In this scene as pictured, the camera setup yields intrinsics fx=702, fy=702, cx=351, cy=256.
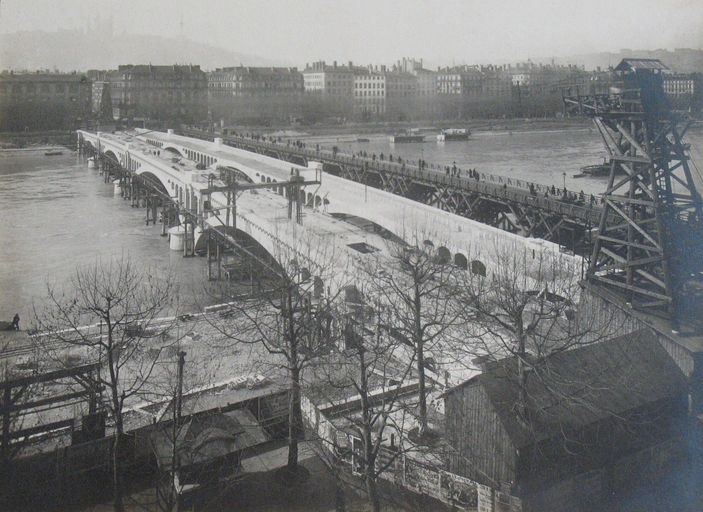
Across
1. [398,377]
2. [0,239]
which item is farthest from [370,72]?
[398,377]

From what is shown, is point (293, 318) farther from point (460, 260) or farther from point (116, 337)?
point (460, 260)

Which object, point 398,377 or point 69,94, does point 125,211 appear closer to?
point 398,377

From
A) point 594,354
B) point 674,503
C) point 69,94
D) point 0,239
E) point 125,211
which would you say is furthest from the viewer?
point 69,94

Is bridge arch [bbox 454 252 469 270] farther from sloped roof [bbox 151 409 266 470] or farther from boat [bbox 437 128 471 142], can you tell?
boat [bbox 437 128 471 142]

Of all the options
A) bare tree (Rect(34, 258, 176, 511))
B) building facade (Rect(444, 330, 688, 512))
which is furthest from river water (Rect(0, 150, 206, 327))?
building facade (Rect(444, 330, 688, 512))

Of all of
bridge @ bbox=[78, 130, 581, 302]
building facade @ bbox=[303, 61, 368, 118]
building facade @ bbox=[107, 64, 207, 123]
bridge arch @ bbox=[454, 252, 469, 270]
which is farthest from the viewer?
building facade @ bbox=[303, 61, 368, 118]

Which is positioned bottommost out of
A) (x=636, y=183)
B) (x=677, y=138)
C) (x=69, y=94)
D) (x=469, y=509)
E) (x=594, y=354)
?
(x=469, y=509)

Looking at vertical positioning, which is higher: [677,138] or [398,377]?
[677,138]
